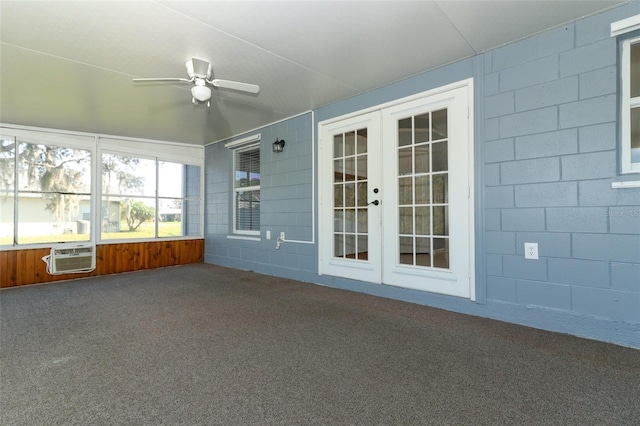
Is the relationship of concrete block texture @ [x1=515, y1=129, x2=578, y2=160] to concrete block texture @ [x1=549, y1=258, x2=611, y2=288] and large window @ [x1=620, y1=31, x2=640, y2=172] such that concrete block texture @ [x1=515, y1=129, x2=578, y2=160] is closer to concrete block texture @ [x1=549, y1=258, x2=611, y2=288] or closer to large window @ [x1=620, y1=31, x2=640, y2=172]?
large window @ [x1=620, y1=31, x2=640, y2=172]

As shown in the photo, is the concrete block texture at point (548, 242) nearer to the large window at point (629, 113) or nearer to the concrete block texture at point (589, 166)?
the concrete block texture at point (589, 166)

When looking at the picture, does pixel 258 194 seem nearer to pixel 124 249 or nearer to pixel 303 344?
pixel 124 249

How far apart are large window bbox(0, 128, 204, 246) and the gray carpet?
2227 mm

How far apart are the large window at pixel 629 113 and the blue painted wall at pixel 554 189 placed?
8 cm

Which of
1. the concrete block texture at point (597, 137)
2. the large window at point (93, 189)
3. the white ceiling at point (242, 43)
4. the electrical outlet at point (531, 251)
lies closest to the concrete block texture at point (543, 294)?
the electrical outlet at point (531, 251)

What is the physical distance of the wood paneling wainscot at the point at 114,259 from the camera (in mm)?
4473

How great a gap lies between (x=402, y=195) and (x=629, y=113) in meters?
1.87

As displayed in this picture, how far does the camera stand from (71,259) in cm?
486

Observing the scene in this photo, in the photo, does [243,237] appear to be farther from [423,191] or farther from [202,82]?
[423,191]

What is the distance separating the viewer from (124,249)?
18.0 ft

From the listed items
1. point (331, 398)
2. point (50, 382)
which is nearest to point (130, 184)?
point (50, 382)

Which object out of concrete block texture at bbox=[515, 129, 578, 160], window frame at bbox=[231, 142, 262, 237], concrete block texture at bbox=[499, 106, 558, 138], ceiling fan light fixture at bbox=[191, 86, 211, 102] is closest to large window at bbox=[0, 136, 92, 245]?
window frame at bbox=[231, 142, 262, 237]

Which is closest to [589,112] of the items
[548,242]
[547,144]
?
[547,144]

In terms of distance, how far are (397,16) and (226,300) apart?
3.20m
